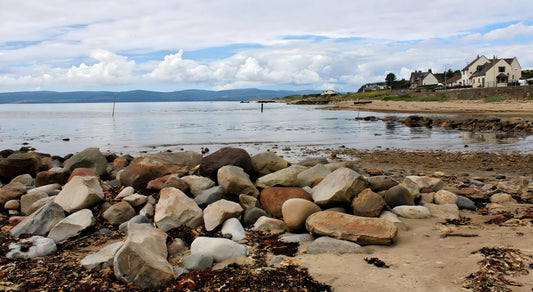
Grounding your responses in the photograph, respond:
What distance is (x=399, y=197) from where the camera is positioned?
22.6 feet

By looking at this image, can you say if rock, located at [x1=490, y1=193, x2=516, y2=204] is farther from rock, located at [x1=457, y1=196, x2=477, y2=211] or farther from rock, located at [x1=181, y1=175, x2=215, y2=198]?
rock, located at [x1=181, y1=175, x2=215, y2=198]

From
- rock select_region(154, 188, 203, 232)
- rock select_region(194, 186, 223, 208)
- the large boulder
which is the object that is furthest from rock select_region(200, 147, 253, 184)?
rock select_region(154, 188, 203, 232)

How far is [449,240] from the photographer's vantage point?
17.0ft

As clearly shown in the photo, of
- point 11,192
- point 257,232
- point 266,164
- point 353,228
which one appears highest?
point 266,164

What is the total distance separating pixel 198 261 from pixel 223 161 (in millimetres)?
3893

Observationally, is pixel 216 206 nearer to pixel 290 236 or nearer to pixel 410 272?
pixel 290 236

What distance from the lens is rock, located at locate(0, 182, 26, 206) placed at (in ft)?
23.9

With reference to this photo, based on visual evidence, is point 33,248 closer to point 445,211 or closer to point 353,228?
point 353,228

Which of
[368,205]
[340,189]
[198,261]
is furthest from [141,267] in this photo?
[368,205]

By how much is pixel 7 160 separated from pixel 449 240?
34.1ft

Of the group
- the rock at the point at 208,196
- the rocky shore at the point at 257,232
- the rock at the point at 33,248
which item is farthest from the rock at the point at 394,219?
the rock at the point at 33,248

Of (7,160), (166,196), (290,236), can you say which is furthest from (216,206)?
(7,160)

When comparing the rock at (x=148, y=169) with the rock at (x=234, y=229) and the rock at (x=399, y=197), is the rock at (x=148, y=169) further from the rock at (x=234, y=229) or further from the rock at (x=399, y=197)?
the rock at (x=399, y=197)

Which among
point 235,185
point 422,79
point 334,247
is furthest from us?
point 422,79
